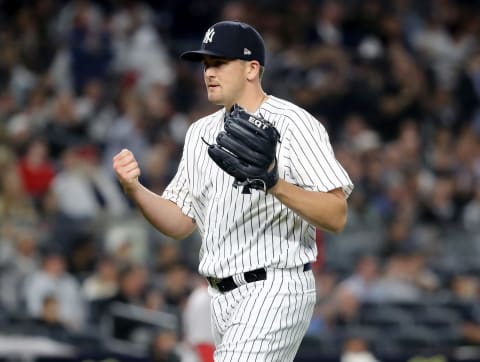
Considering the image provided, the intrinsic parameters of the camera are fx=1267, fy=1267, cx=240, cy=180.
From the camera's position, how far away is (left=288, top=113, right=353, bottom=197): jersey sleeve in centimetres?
469

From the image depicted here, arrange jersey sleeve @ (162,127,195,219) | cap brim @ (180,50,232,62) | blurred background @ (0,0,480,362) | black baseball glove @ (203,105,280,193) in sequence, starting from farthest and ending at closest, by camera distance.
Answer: blurred background @ (0,0,480,362), jersey sleeve @ (162,127,195,219), cap brim @ (180,50,232,62), black baseball glove @ (203,105,280,193)

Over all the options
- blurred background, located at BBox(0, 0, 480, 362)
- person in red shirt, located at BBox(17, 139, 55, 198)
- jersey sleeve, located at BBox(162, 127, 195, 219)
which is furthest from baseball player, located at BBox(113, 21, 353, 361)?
person in red shirt, located at BBox(17, 139, 55, 198)

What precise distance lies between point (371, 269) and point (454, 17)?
551 cm

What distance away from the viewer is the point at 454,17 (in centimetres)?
1595

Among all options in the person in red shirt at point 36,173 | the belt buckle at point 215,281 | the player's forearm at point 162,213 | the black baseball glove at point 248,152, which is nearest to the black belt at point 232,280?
the belt buckle at point 215,281

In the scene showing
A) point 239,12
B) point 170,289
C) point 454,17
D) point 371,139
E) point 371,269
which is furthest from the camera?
point 454,17

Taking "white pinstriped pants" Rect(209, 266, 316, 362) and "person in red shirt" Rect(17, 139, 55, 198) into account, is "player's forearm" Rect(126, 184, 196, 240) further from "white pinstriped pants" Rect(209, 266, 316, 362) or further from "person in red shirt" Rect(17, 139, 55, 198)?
"person in red shirt" Rect(17, 139, 55, 198)

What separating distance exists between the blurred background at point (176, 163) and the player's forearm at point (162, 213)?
Answer: 305 centimetres

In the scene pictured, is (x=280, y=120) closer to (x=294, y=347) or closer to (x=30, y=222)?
(x=294, y=347)

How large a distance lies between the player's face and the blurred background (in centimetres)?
346

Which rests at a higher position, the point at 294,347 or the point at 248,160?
the point at 248,160

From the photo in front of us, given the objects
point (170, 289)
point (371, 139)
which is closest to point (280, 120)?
point (170, 289)

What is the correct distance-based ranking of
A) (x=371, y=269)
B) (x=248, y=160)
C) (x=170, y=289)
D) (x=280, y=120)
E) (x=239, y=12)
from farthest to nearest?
(x=239, y=12), (x=371, y=269), (x=170, y=289), (x=280, y=120), (x=248, y=160)

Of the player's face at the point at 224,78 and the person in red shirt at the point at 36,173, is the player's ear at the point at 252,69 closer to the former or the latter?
the player's face at the point at 224,78
